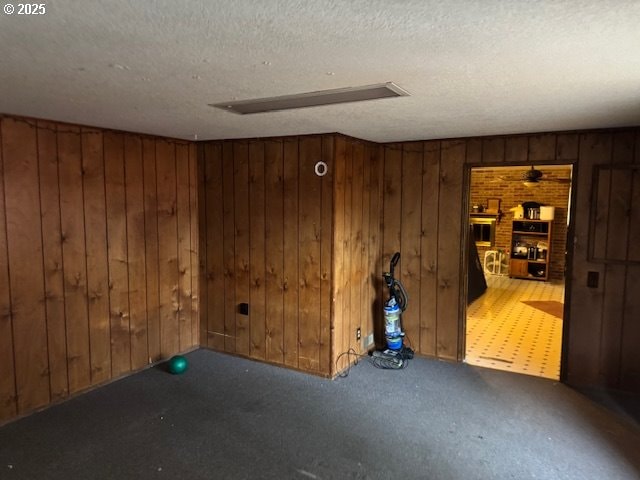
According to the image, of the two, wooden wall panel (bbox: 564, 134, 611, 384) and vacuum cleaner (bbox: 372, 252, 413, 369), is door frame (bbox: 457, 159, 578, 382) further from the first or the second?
vacuum cleaner (bbox: 372, 252, 413, 369)

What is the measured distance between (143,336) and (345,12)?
351 cm

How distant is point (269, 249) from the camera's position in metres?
4.12

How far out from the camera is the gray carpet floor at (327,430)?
8.53 feet

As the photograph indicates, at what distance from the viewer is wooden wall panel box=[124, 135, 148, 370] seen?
3.79 meters

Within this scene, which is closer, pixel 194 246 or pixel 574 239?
pixel 574 239

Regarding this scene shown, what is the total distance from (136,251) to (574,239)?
364 cm

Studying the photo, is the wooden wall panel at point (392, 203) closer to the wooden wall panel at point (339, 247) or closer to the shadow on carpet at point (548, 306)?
the wooden wall panel at point (339, 247)

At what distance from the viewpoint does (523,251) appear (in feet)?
29.4

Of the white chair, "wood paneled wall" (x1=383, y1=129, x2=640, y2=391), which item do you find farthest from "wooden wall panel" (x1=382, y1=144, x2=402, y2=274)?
the white chair

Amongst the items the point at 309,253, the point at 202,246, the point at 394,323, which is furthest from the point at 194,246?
the point at 394,323

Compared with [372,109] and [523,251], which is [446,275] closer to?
[372,109]

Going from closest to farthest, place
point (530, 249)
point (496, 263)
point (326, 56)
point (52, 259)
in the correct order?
1. point (326, 56)
2. point (52, 259)
3. point (530, 249)
4. point (496, 263)

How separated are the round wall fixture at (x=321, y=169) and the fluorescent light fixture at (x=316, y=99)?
1.05 meters

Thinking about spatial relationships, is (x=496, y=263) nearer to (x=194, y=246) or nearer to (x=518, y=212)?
(x=518, y=212)
